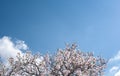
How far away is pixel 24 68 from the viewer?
4900 centimetres

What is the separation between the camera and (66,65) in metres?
47.6

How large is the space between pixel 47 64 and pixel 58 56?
1973 millimetres

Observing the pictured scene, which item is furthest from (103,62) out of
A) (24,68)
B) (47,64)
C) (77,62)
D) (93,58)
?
(24,68)

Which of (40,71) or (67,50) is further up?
(67,50)

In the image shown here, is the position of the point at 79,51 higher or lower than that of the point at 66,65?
higher

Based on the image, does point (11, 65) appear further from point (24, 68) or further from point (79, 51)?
point (79, 51)

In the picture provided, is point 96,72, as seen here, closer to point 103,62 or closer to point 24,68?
point 103,62

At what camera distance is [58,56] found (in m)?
50.2

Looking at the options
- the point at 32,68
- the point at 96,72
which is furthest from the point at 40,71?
the point at 96,72

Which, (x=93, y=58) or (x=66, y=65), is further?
(x=93, y=58)

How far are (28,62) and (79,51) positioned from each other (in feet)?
25.8

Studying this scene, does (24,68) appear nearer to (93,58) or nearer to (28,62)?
(28,62)

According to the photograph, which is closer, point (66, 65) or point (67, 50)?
point (66, 65)

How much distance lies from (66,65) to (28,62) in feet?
18.8
